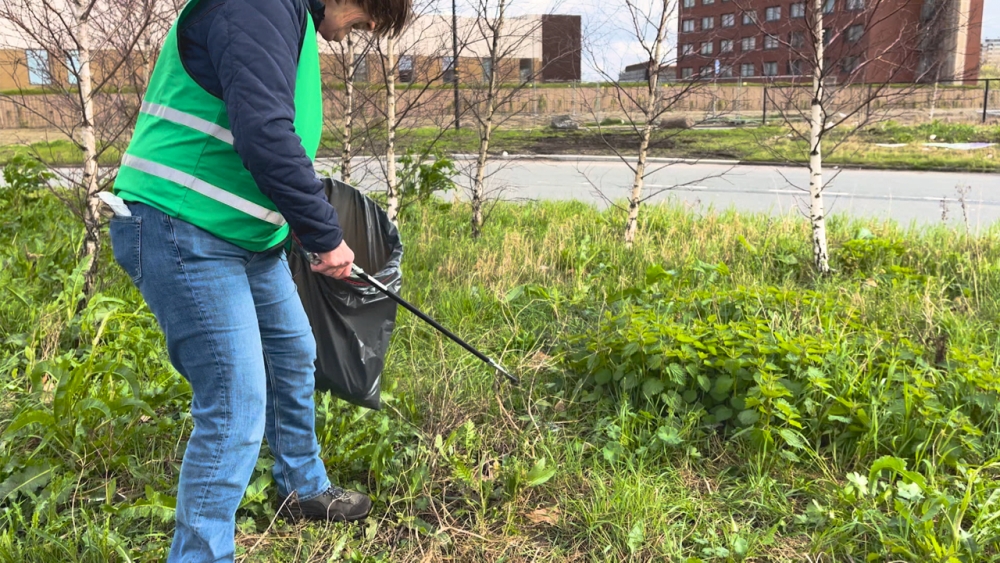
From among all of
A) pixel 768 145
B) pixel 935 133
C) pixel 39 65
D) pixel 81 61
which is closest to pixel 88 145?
pixel 81 61

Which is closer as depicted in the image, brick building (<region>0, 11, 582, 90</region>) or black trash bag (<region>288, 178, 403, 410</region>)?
black trash bag (<region>288, 178, 403, 410</region>)

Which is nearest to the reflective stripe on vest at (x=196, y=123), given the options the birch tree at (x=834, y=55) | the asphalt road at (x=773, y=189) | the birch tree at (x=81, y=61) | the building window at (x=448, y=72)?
the birch tree at (x=81, y=61)

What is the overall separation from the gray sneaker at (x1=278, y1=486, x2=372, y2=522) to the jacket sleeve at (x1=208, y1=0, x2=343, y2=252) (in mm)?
1030

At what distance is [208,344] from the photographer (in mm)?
1807

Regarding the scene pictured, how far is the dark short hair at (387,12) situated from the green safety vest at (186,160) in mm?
171

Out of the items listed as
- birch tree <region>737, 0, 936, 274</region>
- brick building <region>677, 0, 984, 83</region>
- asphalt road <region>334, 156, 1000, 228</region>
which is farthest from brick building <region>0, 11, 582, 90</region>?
birch tree <region>737, 0, 936, 274</region>

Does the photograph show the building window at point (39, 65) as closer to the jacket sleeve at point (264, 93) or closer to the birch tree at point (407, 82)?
the birch tree at point (407, 82)

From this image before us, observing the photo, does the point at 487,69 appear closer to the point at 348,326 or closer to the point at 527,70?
the point at 527,70

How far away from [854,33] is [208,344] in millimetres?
4510

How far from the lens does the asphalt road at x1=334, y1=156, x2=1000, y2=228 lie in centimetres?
843

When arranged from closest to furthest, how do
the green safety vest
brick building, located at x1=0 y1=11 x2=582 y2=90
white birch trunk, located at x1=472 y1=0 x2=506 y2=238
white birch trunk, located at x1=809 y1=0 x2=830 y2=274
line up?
the green safety vest
white birch trunk, located at x1=809 y1=0 x2=830 y2=274
brick building, located at x1=0 y1=11 x2=582 y2=90
white birch trunk, located at x1=472 y1=0 x2=506 y2=238

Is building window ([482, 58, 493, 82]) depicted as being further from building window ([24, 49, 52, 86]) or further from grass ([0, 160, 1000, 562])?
building window ([24, 49, 52, 86])

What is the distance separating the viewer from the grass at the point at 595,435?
87.7 inches

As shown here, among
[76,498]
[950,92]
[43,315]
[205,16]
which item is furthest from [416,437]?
[950,92]
